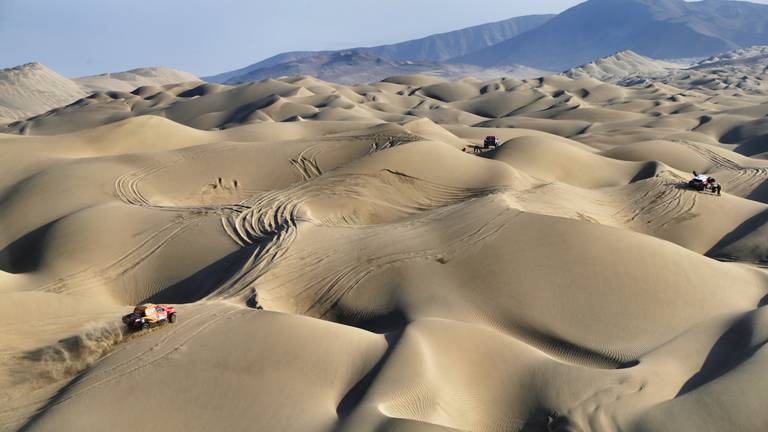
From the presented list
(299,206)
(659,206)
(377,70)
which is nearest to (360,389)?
(299,206)

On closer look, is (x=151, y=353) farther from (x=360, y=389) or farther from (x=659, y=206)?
(x=659, y=206)

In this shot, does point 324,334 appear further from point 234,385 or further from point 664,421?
point 664,421

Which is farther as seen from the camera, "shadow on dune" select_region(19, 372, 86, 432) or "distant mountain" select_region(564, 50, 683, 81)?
"distant mountain" select_region(564, 50, 683, 81)


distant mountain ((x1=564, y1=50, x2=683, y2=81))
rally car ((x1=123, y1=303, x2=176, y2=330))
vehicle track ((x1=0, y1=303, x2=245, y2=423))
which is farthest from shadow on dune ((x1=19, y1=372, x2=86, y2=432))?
distant mountain ((x1=564, y1=50, x2=683, y2=81))

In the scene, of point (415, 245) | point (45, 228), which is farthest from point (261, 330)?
point (45, 228)

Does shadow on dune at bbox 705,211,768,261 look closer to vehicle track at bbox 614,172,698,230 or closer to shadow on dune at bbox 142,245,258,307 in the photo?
vehicle track at bbox 614,172,698,230

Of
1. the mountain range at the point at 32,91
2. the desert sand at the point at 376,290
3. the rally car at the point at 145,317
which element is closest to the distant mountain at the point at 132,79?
the mountain range at the point at 32,91
